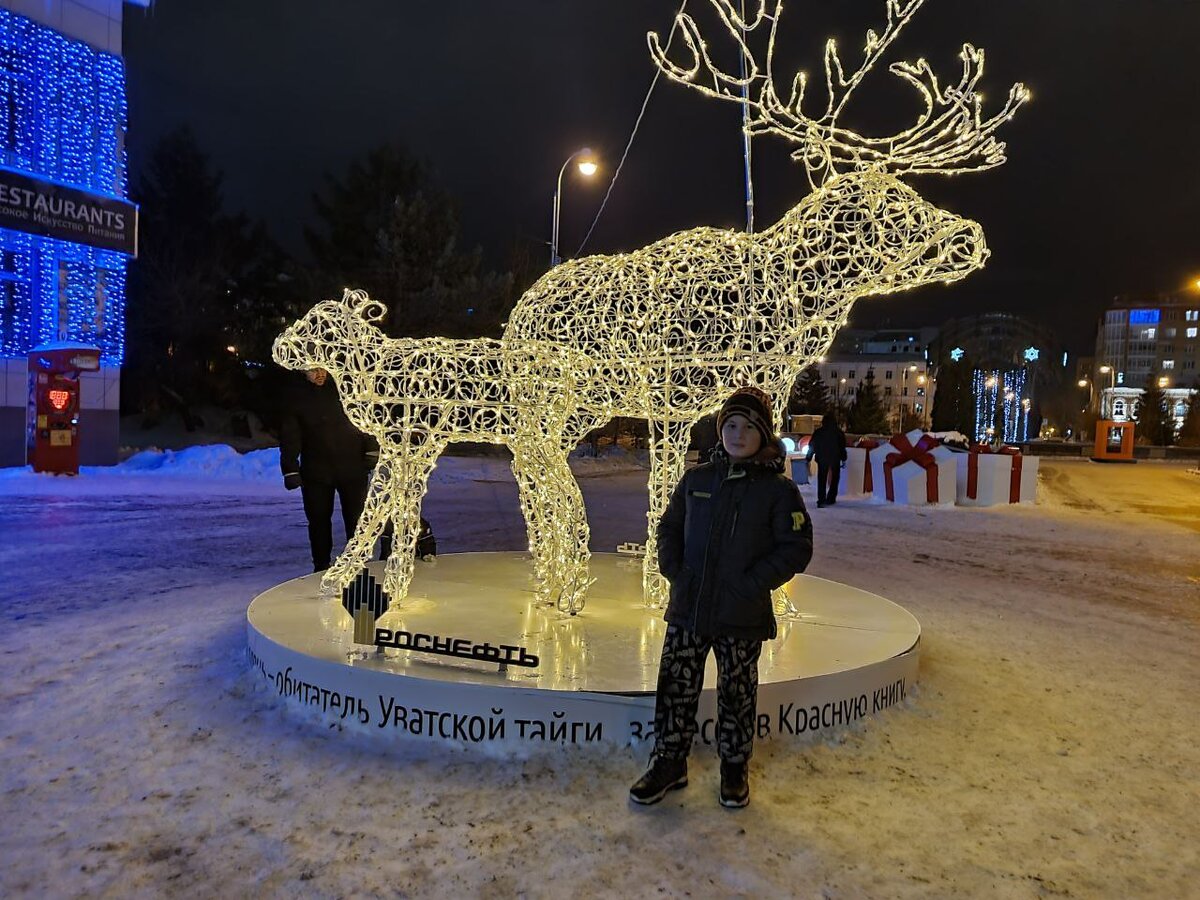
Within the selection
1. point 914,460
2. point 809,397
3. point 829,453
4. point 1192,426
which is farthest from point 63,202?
point 1192,426

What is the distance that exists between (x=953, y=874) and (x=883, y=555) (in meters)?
6.60

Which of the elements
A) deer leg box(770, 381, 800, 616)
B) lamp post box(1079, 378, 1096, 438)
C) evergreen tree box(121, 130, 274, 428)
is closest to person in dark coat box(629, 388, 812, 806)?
deer leg box(770, 381, 800, 616)

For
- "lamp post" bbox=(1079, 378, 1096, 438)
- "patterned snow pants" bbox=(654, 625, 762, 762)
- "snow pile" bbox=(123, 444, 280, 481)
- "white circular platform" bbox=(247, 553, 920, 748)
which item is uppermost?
"lamp post" bbox=(1079, 378, 1096, 438)

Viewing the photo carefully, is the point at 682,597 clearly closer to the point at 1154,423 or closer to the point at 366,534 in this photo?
the point at 366,534

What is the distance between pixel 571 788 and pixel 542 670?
732 mm

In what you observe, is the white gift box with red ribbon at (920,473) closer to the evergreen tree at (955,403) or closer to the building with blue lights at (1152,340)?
the evergreen tree at (955,403)

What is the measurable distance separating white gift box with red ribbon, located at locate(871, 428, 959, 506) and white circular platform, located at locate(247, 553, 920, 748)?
9588 millimetres

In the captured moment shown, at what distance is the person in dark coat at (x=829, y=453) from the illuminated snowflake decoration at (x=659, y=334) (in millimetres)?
9038

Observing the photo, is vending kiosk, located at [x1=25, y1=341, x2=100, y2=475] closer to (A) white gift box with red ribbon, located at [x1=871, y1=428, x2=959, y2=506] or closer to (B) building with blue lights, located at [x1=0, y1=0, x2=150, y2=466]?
(B) building with blue lights, located at [x1=0, y1=0, x2=150, y2=466]

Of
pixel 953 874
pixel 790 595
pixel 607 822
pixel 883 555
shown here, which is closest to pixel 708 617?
pixel 607 822

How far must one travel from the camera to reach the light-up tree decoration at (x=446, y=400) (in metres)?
4.79

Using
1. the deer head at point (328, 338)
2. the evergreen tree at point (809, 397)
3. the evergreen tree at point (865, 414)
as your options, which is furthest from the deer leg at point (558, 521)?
the evergreen tree at point (865, 414)

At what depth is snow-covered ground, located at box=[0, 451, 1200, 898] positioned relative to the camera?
2537mm

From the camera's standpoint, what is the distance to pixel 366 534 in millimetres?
5020
